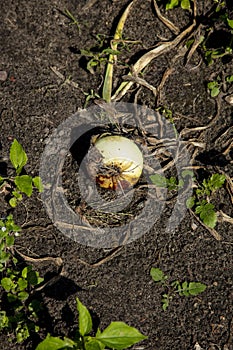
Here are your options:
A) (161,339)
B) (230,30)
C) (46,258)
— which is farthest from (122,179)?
(230,30)

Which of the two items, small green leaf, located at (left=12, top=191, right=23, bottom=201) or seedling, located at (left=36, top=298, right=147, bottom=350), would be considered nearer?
seedling, located at (left=36, top=298, right=147, bottom=350)

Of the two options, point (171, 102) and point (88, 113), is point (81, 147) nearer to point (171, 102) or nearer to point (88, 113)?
point (88, 113)

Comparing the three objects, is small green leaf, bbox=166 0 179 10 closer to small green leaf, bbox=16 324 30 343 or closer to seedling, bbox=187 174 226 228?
seedling, bbox=187 174 226 228

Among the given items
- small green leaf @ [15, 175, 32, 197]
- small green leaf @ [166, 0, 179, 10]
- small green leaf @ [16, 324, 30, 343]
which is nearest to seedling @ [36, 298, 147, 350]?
small green leaf @ [16, 324, 30, 343]

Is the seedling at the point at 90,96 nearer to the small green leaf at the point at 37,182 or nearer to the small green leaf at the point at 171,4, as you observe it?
the small green leaf at the point at 37,182

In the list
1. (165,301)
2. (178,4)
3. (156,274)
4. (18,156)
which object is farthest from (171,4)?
(165,301)

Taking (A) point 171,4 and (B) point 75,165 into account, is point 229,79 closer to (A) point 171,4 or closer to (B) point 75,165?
(A) point 171,4
